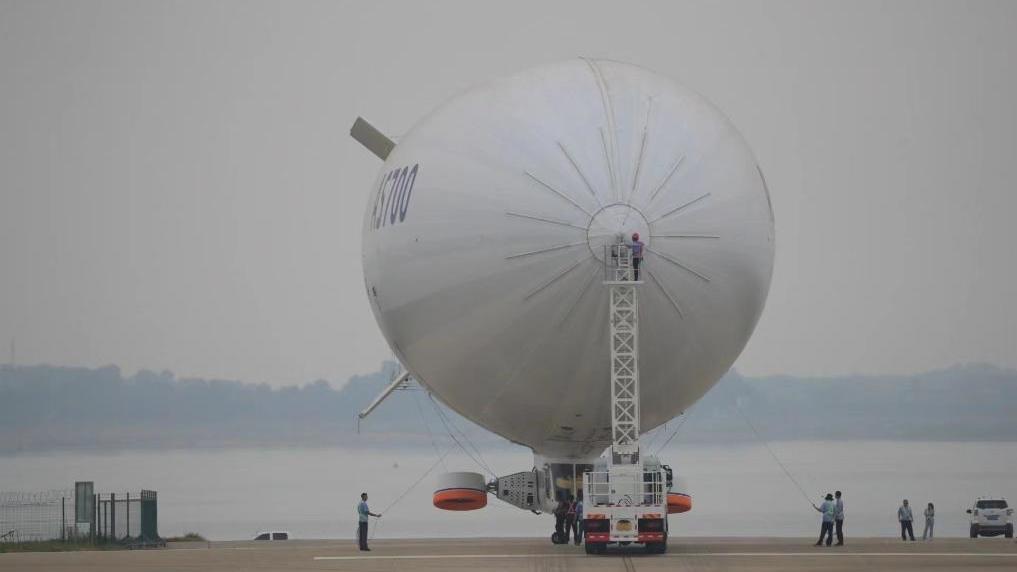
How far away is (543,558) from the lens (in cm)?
3566

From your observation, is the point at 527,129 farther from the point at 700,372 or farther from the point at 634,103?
the point at 700,372

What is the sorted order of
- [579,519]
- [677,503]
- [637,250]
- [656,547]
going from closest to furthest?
[637,250]
[656,547]
[579,519]
[677,503]

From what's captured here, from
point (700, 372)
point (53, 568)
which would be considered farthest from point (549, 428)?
point (53, 568)

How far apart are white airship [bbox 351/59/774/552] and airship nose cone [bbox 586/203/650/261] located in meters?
0.04

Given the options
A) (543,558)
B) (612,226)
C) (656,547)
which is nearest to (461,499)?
(543,558)

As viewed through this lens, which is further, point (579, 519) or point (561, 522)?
point (561, 522)

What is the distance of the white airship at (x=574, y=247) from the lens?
3328cm

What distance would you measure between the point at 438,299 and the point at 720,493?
43.6 m

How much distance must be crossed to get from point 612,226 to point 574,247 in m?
0.88

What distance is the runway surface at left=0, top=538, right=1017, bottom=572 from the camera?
33.2 metres

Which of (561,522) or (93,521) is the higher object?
(561,522)

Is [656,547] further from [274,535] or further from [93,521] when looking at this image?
[274,535]

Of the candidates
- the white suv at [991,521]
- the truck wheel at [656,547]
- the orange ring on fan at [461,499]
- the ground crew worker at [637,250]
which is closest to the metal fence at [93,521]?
the orange ring on fan at [461,499]

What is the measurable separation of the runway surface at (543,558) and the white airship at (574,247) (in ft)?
6.26
